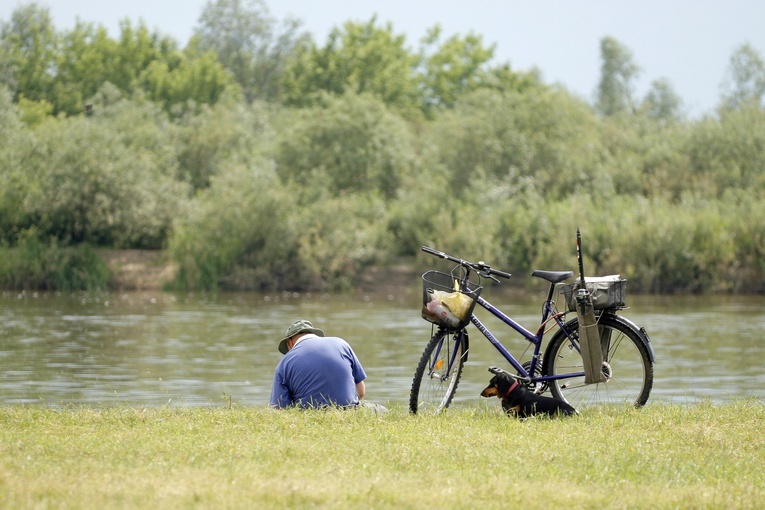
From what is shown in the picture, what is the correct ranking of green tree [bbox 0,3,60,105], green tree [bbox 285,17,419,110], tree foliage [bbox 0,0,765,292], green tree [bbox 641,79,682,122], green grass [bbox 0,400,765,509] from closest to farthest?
green grass [bbox 0,400,765,509] < tree foliage [bbox 0,0,765,292] < green tree [bbox 0,3,60,105] < green tree [bbox 285,17,419,110] < green tree [bbox 641,79,682,122]

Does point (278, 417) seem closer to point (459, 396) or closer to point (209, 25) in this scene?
point (459, 396)

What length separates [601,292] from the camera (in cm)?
991

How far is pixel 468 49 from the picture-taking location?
93.3 metres

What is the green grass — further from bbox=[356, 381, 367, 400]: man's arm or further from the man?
bbox=[356, 381, 367, 400]: man's arm

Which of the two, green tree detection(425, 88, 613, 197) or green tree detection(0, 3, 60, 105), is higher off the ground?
green tree detection(0, 3, 60, 105)

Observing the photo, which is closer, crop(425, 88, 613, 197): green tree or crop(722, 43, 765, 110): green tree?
crop(425, 88, 613, 197): green tree

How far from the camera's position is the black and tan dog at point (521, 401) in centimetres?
966

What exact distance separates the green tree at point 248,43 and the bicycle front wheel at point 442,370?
93.1m

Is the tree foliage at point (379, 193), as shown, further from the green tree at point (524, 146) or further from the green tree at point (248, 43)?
the green tree at point (248, 43)

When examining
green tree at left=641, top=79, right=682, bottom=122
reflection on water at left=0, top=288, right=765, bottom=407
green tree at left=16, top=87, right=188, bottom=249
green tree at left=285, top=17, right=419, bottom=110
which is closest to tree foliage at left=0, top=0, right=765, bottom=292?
green tree at left=16, top=87, right=188, bottom=249

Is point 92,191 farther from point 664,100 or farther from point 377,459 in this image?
point 664,100

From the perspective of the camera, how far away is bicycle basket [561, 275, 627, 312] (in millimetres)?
9898

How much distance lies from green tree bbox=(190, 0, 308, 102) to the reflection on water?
2610 inches

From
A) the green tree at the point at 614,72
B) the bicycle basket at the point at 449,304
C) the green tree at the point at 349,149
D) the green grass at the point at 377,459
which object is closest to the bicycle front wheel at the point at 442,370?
the bicycle basket at the point at 449,304
